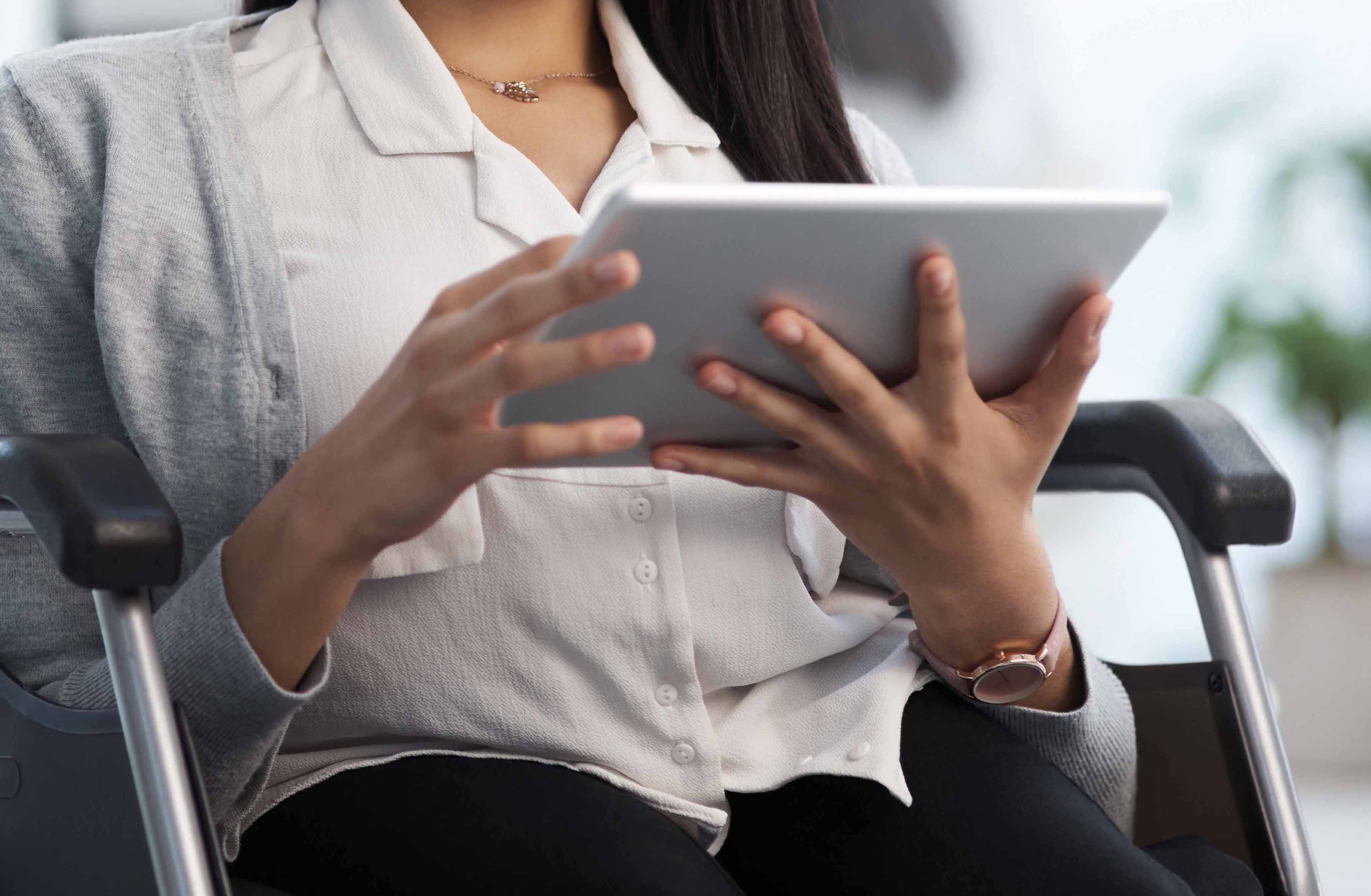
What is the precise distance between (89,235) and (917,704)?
612mm

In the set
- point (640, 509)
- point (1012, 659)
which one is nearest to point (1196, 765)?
point (1012, 659)

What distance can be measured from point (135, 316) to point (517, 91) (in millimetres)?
348

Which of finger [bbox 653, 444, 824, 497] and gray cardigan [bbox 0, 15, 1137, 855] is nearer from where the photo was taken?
finger [bbox 653, 444, 824, 497]

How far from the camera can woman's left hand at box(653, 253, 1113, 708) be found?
2.10 feet

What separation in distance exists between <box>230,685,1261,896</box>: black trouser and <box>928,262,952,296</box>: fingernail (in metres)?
0.34

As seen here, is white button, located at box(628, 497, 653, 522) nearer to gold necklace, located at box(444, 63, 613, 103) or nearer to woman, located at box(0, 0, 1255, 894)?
woman, located at box(0, 0, 1255, 894)

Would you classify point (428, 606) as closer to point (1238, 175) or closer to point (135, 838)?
point (135, 838)

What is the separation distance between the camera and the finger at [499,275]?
600 millimetres

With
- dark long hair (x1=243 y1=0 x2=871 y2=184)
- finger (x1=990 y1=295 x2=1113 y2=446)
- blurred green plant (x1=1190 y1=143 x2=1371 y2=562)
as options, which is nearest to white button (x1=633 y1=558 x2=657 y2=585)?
finger (x1=990 y1=295 x2=1113 y2=446)

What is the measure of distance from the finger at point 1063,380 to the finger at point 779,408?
0.10 metres

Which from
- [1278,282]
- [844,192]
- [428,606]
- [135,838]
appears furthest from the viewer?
[1278,282]

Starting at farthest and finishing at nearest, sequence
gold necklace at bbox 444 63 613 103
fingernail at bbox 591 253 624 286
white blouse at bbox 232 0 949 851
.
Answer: gold necklace at bbox 444 63 613 103, white blouse at bbox 232 0 949 851, fingernail at bbox 591 253 624 286

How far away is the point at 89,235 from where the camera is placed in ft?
2.74

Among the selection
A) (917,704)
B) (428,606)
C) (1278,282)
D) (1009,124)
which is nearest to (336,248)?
(428,606)
